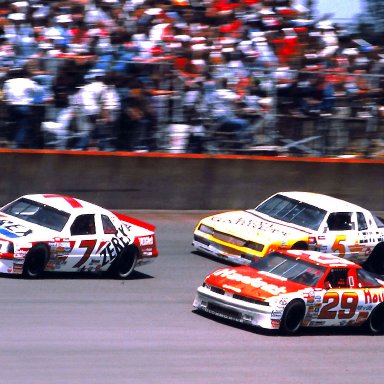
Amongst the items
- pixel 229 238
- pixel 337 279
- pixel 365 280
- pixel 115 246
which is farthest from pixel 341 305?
pixel 229 238

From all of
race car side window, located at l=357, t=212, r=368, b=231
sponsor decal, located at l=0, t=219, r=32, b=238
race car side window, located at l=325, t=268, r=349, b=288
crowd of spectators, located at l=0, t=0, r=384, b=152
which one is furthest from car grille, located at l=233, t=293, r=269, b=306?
crowd of spectators, located at l=0, t=0, r=384, b=152

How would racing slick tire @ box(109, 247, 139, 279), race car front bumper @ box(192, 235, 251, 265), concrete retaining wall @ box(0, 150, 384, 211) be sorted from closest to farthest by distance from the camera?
Answer: racing slick tire @ box(109, 247, 139, 279) < race car front bumper @ box(192, 235, 251, 265) < concrete retaining wall @ box(0, 150, 384, 211)

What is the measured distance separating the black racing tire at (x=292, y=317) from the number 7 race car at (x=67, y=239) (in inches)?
127

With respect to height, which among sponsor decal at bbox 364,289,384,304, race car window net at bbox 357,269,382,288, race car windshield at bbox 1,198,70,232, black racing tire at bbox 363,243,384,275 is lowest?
black racing tire at bbox 363,243,384,275

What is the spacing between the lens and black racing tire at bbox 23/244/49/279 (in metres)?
13.0

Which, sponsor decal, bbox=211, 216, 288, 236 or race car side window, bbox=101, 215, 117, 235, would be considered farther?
sponsor decal, bbox=211, 216, 288, 236

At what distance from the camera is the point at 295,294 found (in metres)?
11.8

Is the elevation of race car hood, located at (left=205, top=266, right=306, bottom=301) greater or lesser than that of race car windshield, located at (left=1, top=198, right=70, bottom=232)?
lesser

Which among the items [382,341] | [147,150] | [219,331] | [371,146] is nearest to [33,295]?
[219,331]

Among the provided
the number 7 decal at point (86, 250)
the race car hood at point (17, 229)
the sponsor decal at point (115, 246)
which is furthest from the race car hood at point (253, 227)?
the race car hood at point (17, 229)

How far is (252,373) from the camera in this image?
9.92 m

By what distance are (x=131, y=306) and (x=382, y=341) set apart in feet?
10.6

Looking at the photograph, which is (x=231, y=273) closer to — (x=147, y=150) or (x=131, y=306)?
(x=131, y=306)

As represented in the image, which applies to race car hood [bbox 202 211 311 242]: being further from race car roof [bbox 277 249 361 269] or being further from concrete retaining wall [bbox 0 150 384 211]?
concrete retaining wall [bbox 0 150 384 211]
